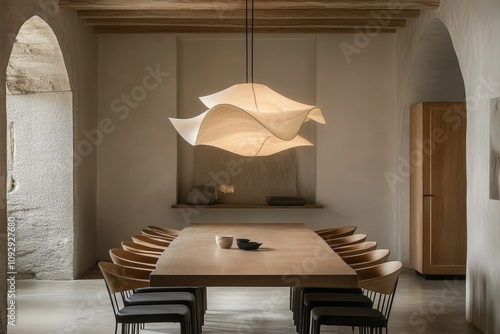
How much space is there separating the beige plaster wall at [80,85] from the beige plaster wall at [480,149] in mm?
4098

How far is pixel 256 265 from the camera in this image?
477cm

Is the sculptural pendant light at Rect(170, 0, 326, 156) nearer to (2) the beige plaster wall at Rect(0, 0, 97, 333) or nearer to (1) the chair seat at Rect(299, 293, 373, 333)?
(1) the chair seat at Rect(299, 293, 373, 333)

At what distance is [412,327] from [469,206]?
126 cm

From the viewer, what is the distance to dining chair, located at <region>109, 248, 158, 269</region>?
523 centimetres

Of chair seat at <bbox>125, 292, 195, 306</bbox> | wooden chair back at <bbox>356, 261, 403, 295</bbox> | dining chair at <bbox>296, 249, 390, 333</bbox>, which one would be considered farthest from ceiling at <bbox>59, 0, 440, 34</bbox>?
wooden chair back at <bbox>356, 261, 403, 295</bbox>

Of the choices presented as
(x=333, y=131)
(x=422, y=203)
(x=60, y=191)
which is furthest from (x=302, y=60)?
(x=60, y=191)

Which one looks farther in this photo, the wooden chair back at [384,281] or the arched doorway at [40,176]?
the arched doorway at [40,176]

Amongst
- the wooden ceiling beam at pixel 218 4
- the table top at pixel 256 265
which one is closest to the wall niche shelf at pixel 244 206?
the wooden ceiling beam at pixel 218 4

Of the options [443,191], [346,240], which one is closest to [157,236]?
[346,240]

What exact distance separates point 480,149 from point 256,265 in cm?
269

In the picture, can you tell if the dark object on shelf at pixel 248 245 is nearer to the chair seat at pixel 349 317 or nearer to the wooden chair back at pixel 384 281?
the chair seat at pixel 349 317

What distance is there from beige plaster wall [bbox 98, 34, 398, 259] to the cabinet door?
1385 millimetres

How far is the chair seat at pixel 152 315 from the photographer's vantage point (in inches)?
185

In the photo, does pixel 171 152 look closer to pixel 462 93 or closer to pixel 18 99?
pixel 18 99
